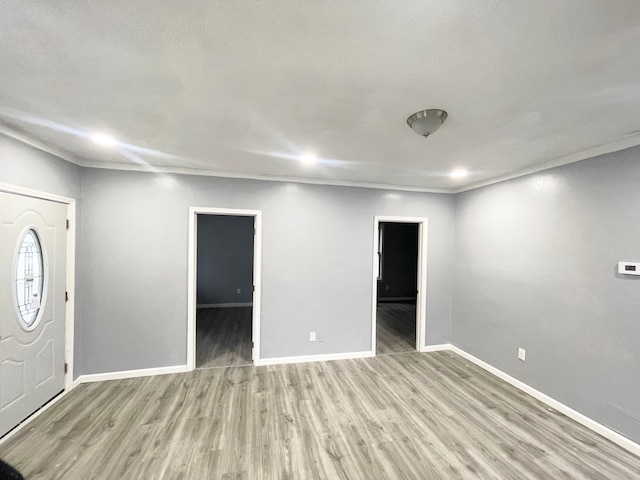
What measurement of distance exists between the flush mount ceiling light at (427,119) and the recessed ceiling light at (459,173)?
1495 mm

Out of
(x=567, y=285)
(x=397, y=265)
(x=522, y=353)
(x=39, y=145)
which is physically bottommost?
(x=522, y=353)

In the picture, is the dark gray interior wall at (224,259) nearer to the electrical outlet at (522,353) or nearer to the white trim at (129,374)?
the white trim at (129,374)

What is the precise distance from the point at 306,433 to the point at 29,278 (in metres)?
2.75

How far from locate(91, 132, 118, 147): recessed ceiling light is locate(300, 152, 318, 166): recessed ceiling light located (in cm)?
167

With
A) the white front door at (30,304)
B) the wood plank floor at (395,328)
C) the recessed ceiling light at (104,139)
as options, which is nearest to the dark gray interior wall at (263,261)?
the white front door at (30,304)

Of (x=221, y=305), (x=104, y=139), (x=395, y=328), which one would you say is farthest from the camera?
(x=221, y=305)

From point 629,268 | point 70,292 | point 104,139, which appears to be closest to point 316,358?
point 70,292

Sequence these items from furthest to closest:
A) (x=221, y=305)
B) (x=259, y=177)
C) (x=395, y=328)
→ (x=221, y=305) → (x=395, y=328) → (x=259, y=177)

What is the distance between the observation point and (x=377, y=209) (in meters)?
3.85

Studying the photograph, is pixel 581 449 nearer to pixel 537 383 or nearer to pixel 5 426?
pixel 537 383

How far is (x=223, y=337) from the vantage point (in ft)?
14.8

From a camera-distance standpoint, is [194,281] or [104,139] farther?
[194,281]

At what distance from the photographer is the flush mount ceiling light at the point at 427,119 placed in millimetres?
1713

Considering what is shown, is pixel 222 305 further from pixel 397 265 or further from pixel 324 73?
pixel 324 73
